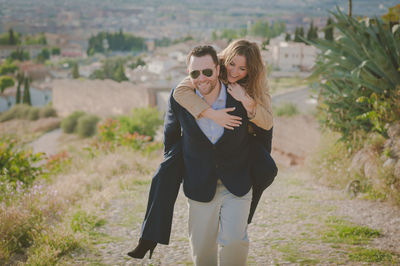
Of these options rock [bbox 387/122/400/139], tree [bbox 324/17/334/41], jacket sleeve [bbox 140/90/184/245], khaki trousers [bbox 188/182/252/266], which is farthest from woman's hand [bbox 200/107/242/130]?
tree [bbox 324/17/334/41]

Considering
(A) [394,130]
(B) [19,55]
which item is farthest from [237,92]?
(B) [19,55]

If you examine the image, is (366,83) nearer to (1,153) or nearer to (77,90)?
(1,153)

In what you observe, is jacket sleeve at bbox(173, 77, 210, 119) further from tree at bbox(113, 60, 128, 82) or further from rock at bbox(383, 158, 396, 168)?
tree at bbox(113, 60, 128, 82)

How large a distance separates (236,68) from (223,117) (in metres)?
0.29

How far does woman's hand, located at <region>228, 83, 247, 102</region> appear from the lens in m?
2.10

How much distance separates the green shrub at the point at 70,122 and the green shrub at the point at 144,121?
15.8 metres

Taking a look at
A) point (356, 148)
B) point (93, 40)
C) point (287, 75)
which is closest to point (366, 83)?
point (356, 148)

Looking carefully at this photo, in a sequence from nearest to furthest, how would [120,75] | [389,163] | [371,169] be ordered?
1. [389,163]
2. [371,169]
3. [120,75]

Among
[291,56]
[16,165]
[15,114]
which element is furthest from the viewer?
[15,114]

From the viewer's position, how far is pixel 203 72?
206 cm

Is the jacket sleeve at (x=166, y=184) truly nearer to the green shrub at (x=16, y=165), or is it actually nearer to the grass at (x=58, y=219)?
the grass at (x=58, y=219)

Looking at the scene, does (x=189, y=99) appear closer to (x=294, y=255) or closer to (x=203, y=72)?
(x=203, y=72)

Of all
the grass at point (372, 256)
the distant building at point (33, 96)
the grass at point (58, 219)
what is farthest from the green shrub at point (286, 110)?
the distant building at point (33, 96)

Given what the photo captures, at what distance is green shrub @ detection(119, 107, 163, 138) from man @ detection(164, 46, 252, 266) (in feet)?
61.9
